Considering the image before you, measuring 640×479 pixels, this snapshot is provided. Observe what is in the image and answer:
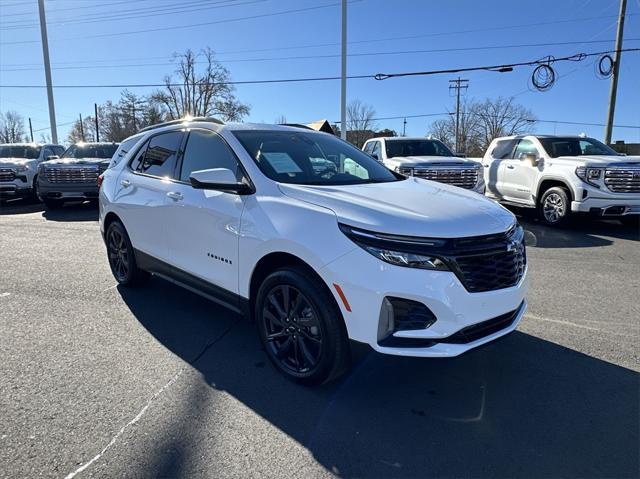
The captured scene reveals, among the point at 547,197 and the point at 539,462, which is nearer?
the point at 539,462

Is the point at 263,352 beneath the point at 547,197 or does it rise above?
beneath

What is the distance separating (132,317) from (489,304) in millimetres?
3209

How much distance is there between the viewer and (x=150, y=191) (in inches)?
169

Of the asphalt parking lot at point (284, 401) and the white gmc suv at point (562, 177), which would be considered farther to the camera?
the white gmc suv at point (562, 177)

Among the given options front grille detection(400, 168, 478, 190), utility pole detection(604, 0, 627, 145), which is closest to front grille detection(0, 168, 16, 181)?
front grille detection(400, 168, 478, 190)

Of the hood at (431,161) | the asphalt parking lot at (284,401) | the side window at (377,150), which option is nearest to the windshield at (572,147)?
Answer: the hood at (431,161)

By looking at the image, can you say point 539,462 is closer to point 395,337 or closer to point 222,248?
point 395,337

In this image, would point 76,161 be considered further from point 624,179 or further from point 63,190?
point 624,179

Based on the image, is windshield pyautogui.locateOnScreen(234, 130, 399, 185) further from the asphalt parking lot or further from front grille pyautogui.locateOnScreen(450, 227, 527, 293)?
the asphalt parking lot

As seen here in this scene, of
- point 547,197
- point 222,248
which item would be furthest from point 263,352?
point 547,197

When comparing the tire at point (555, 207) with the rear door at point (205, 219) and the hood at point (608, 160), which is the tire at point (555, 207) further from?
the rear door at point (205, 219)

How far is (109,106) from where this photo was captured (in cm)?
7869

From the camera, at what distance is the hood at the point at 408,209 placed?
2.57 m

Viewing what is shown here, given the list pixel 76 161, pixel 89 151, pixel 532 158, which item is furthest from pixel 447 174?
pixel 89 151
